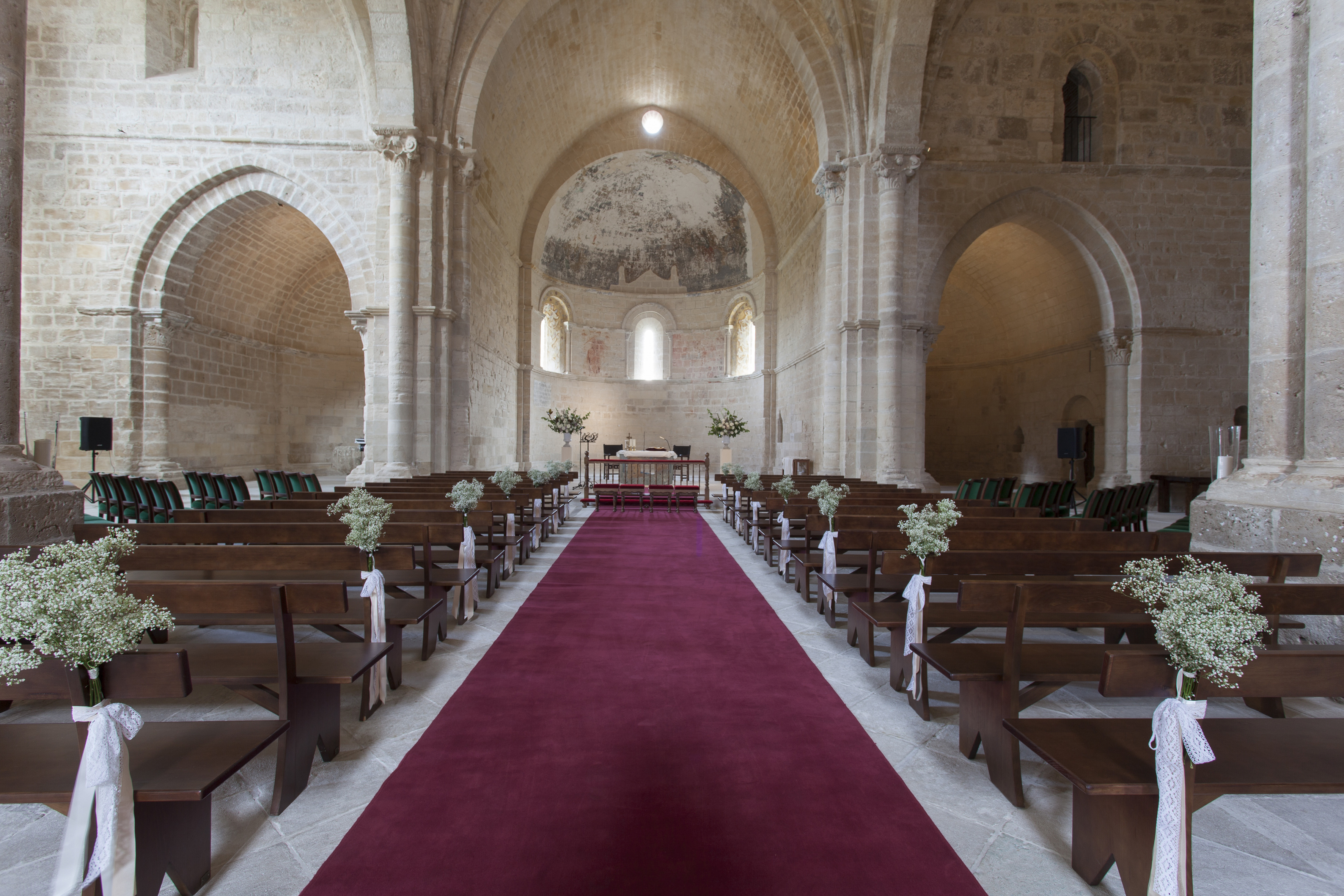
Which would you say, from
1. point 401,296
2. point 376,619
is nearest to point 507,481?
point 376,619

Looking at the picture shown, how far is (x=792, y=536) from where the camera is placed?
8.36 m

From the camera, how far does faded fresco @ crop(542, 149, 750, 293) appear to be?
80.8ft

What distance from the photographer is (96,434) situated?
37.6 ft

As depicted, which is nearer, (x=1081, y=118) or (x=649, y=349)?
(x=1081, y=118)

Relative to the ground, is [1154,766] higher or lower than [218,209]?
lower

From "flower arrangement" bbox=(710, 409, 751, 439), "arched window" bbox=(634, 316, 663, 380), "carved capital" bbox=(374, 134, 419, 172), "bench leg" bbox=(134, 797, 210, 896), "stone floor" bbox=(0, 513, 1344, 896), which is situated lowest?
"stone floor" bbox=(0, 513, 1344, 896)

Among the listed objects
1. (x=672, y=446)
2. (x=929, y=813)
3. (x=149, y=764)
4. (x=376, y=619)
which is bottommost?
(x=929, y=813)

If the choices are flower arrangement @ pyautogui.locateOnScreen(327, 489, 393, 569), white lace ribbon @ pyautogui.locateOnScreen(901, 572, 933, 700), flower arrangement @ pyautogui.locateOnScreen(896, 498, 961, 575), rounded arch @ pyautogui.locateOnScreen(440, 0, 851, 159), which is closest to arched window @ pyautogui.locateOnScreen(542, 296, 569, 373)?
rounded arch @ pyautogui.locateOnScreen(440, 0, 851, 159)

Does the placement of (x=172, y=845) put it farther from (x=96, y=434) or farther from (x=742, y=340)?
(x=742, y=340)

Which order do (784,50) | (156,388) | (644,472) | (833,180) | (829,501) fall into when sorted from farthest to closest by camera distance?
(644,472), (784,50), (833,180), (156,388), (829,501)

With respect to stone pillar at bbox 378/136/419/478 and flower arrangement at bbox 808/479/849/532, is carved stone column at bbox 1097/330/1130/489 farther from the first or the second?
stone pillar at bbox 378/136/419/478

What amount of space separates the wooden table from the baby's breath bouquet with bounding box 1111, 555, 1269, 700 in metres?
14.3

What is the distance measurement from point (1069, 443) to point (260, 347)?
2043 cm

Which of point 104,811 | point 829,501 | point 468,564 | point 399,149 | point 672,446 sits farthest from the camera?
point 672,446
